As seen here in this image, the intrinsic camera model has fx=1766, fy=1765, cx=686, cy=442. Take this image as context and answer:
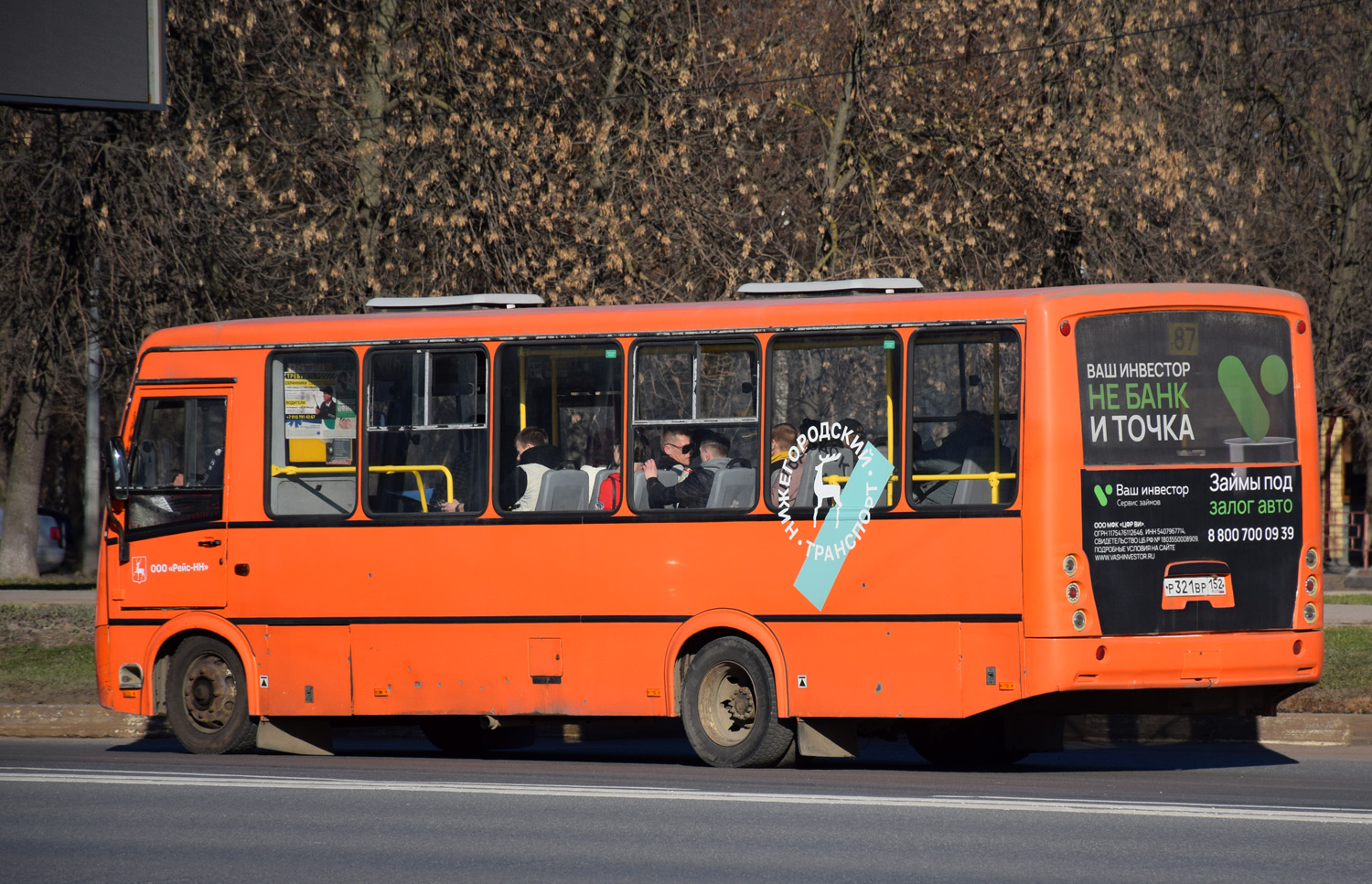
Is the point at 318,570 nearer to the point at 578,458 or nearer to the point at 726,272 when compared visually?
the point at 578,458

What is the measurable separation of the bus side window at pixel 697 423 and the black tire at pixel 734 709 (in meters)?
0.92

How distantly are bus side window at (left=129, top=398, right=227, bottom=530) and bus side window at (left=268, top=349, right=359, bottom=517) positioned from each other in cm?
45

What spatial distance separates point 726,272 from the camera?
18.6m

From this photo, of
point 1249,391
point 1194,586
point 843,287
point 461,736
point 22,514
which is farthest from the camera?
point 22,514

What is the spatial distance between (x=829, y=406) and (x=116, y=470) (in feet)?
16.4

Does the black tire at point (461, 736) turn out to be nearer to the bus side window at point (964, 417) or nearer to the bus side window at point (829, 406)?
the bus side window at point (829, 406)

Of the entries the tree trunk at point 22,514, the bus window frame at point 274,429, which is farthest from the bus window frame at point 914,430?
the tree trunk at point 22,514

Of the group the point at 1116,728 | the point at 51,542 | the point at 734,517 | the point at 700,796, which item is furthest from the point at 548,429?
the point at 51,542

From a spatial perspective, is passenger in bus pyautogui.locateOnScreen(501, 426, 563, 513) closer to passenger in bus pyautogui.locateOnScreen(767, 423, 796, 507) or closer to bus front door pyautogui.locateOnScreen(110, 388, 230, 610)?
passenger in bus pyautogui.locateOnScreen(767, 423, 796, 507)

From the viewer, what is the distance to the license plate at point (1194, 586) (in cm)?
995

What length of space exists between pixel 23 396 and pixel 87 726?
15.0 m

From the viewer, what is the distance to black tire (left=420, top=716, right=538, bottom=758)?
41.9 feet

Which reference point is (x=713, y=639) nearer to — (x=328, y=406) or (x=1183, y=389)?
(x=328, y=406)

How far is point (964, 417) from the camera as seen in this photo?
33.9 ft
